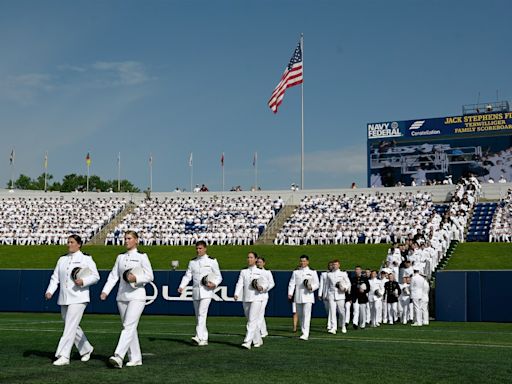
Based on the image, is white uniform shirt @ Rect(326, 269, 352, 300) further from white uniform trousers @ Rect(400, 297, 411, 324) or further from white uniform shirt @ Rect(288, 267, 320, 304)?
white uniform trousers @ Rect(400, 297, 411, 324)

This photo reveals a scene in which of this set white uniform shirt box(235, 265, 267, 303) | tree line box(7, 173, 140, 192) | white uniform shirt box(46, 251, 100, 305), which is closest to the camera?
white uniform shirt box(46, 251, 100, 305)

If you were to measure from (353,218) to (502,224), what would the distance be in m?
9.03

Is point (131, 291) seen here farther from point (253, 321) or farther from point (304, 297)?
point (304, 297)

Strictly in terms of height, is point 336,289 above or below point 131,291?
below

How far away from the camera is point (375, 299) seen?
23.3 metres

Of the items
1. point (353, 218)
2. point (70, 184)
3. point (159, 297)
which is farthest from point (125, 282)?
point (70, 184)

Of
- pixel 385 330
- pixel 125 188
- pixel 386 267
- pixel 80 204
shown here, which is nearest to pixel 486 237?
pixel 386 267

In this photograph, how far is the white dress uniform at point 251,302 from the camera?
15.0m

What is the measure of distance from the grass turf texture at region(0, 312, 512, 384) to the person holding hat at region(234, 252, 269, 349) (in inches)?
16.2

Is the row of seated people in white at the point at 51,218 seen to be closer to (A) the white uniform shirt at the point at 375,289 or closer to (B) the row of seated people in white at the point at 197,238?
(B) the row of seated people in white at the point at 197,238

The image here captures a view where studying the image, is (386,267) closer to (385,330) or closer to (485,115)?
(385,330)

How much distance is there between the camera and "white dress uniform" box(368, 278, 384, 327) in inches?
912

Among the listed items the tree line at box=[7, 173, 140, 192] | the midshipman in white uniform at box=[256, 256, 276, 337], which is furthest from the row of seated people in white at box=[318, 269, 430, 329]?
the tree line at box=[7, 173, 140, 192]

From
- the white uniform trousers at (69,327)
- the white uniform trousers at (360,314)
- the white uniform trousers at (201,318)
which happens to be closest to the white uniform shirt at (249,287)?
the white uniform trousers at (201,318)
